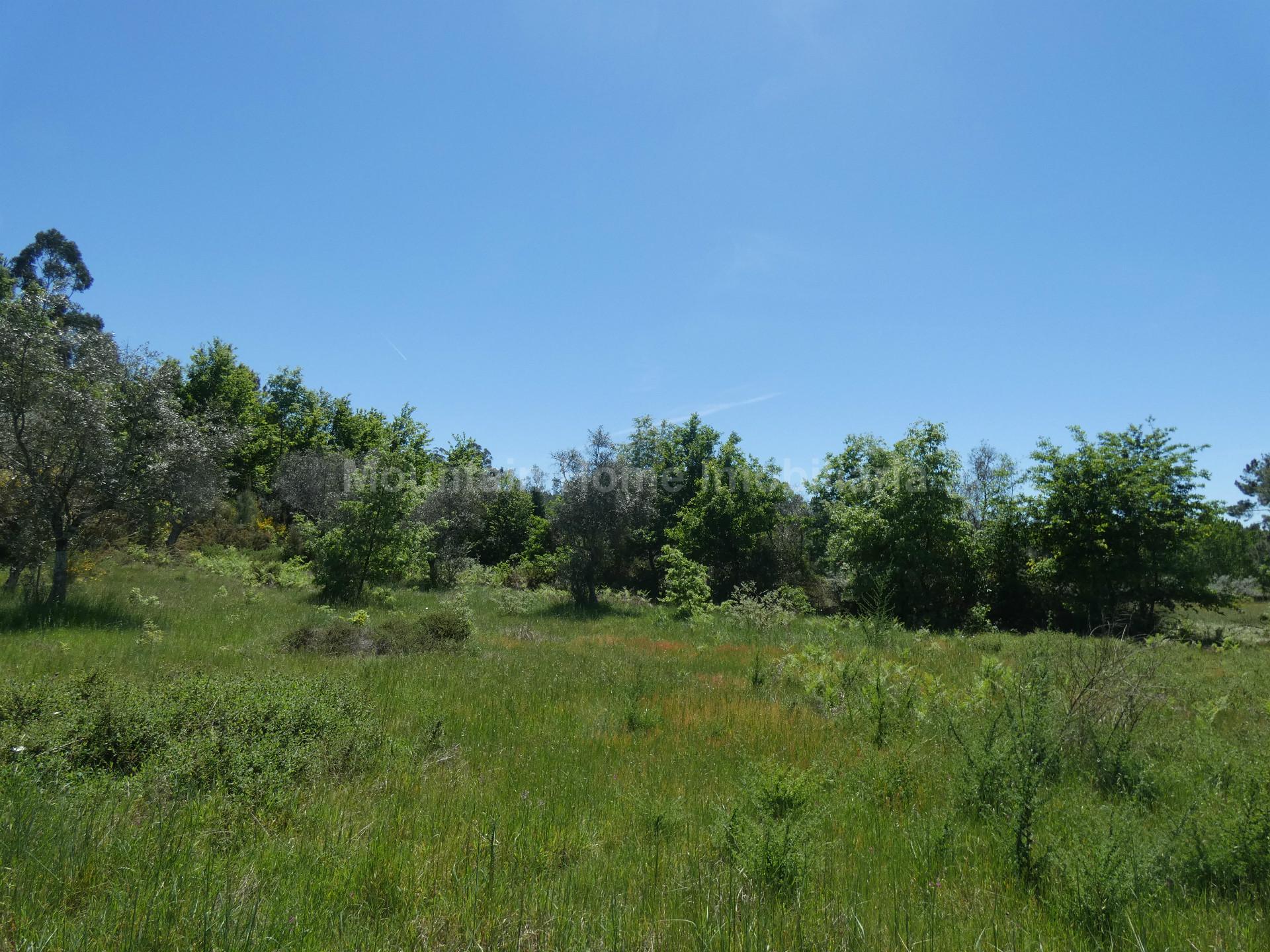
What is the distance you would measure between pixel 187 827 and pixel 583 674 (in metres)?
7.43

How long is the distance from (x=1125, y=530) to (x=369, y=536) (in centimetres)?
2719

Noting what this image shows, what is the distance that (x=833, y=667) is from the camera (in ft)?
33.4

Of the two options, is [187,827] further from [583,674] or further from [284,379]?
[284,379]

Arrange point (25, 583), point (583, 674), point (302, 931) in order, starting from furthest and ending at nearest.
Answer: point (25, 583), point (583, 674), point (302, 931)

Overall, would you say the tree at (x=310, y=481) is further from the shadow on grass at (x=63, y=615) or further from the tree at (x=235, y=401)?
the shadow on grass at (x=63, y=615)

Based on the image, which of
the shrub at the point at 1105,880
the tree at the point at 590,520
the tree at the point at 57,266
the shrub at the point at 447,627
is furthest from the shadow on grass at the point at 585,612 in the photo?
the tree at the point at 57,266

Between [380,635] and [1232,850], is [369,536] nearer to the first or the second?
[380,635]

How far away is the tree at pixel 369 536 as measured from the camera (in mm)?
20484

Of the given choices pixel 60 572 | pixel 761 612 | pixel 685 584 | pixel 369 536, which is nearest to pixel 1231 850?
pixel 761 612

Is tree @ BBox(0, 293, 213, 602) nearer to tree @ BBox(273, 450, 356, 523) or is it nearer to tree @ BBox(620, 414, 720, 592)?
tree @ BBox(620, 414, 720, 592)

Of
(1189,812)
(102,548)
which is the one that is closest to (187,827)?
(1189,812)

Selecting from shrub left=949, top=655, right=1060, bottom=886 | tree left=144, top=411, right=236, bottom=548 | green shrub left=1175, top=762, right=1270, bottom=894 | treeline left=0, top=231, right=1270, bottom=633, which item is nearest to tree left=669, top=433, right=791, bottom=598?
treeline left=0, top=231, right=1270, bottom=633

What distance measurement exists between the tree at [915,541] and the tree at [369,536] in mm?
17372

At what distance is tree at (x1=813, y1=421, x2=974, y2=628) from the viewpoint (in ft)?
82.8
